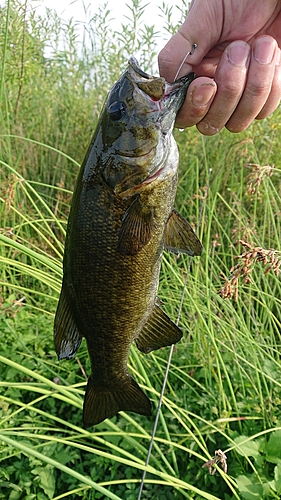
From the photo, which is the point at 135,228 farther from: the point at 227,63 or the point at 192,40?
the point at 192,40

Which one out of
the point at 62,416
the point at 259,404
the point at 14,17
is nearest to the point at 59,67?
the point at 14,17

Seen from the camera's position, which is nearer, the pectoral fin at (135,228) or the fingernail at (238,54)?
the pectoral fin at (135,228)

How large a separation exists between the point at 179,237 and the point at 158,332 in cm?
27

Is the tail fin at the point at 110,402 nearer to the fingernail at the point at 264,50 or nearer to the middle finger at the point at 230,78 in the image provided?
the middle finger at the point at 230,78

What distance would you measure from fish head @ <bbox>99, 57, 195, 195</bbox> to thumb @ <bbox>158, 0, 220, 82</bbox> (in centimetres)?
27

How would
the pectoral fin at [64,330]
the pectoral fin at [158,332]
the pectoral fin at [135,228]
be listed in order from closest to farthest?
the pectoral fin at [135,228]
the pectoral fin at [64,330]
the pectoral fin at [158,332]

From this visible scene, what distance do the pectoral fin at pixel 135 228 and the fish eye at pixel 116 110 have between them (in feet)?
0.64

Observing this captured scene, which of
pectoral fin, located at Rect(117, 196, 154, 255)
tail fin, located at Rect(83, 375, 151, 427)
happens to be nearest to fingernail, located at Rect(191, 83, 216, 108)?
pectoral fin, located at Rect(117, 196, 154, 255)

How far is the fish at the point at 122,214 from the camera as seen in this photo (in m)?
1.09

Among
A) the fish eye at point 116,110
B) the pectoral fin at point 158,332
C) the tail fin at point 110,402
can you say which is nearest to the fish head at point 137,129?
the fish eye at point 116,110

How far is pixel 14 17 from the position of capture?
2852 mm

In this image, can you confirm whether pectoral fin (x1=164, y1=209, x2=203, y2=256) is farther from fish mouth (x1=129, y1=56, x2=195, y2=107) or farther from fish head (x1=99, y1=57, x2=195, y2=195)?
fish mouth (x1=129, y1=56, x2=195, y2=107)

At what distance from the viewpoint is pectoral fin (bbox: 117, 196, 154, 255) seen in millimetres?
1076

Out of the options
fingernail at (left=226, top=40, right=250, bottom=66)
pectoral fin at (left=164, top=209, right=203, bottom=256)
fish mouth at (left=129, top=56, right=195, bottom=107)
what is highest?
fingernail at (left=226, top=40, right=250, bottom=66)
